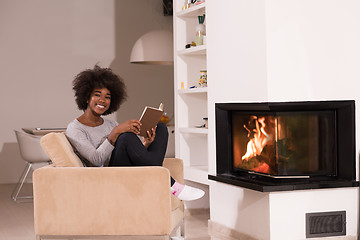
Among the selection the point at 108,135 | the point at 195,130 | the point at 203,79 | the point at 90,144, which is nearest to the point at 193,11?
the point at 203,79

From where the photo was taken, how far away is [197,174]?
4633mm

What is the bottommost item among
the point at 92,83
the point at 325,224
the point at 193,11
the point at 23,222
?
the point at 23,222

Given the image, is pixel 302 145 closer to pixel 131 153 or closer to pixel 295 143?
pixel 295 143

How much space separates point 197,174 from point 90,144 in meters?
1.40

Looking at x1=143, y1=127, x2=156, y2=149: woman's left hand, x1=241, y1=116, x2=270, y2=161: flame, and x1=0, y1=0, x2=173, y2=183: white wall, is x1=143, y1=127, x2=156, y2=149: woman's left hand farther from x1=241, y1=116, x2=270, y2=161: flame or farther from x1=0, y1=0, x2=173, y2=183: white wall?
x1=0, y1=0, x2=173, y2=183: white wall

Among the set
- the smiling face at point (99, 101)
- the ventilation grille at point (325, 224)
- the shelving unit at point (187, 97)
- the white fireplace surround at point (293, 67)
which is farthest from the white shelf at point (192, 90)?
the ventilation grille at point (325, 224)

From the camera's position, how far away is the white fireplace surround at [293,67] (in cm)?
351

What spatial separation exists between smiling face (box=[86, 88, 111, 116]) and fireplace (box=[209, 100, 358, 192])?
0.85 meters

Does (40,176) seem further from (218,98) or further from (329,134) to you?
(329,134)

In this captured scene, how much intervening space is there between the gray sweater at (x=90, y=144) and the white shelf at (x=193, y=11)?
1.39 meters

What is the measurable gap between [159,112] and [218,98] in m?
0.69

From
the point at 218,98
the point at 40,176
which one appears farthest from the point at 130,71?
the point at 40,176

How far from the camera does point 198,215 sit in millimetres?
4938

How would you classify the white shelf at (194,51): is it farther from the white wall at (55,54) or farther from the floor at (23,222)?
the white wall at (55,54)
